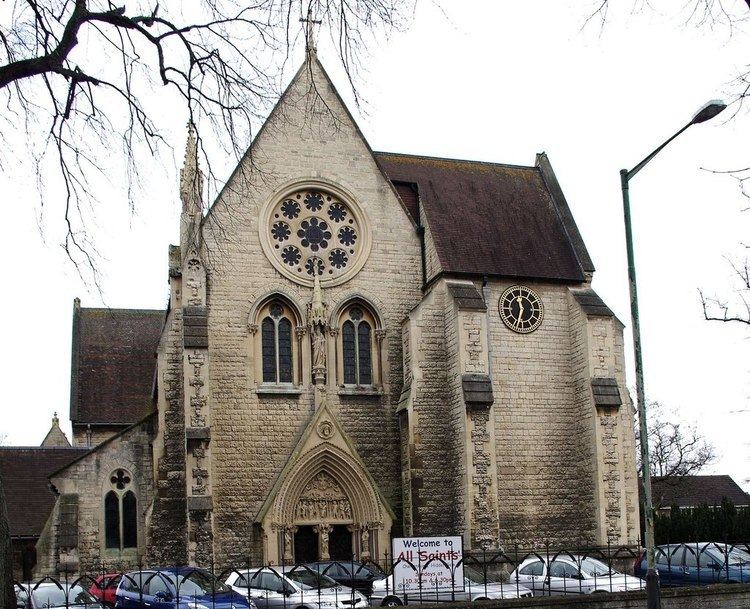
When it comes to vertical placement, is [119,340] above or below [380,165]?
below

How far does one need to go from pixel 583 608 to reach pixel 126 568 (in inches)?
559

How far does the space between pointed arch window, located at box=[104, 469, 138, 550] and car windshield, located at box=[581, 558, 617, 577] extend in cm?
1290

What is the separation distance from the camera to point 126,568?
2862 cm

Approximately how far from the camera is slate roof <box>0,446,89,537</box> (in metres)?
37.3

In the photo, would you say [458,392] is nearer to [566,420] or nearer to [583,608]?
[566,420]

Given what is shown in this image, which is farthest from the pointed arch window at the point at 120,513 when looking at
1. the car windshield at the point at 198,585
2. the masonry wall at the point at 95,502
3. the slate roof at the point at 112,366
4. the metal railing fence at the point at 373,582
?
the slate roof at the point at 112,366

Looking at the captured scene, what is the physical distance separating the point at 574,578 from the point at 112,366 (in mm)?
25876

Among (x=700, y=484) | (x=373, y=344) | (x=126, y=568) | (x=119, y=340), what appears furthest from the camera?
(x=700, y=484)

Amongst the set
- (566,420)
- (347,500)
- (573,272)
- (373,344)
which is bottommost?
(347,500)

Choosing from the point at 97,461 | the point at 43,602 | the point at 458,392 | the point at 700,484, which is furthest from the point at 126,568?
the point at 700,484

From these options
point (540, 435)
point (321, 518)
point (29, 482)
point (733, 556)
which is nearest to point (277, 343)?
point (321, 518)

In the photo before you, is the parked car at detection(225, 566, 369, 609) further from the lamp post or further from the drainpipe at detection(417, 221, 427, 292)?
the drainpipe at detection(417, 221, 427, 292)

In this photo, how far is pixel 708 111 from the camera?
14297 millimetres

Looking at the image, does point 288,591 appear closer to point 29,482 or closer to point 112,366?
point 29,482
